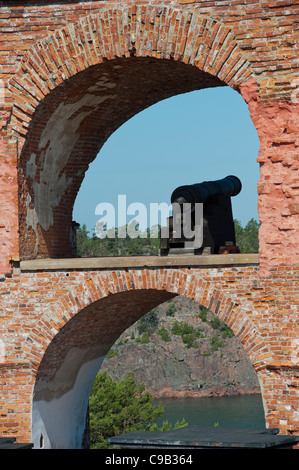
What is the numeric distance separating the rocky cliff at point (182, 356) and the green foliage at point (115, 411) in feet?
74.9

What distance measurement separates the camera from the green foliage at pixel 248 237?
60.3 metres

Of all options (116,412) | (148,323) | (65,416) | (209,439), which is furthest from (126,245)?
(209,439)

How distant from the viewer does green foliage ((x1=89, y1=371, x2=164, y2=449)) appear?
99.1ft

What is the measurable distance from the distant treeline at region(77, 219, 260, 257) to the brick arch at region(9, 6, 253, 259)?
44906mm

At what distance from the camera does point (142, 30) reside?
35.5ft

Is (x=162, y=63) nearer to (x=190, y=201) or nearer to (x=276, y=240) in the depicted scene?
(x=190, y=201)

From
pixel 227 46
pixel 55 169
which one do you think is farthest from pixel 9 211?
pixel 227 46

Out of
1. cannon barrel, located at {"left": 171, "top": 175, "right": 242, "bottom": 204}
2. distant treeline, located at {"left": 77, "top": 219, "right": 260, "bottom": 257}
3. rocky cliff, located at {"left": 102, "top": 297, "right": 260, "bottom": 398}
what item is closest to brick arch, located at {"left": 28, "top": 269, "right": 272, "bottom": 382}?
cannon barrel, located at {"left": 171, "top": 175, "right": 242, "bottom": 204}

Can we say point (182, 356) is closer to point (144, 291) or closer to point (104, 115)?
point (104, 115)

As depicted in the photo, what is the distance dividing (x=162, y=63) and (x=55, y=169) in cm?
227

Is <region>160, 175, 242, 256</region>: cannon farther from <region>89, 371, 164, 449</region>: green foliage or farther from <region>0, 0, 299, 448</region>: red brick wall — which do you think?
<region>89, 371, 164, 449</region>: green foliage
